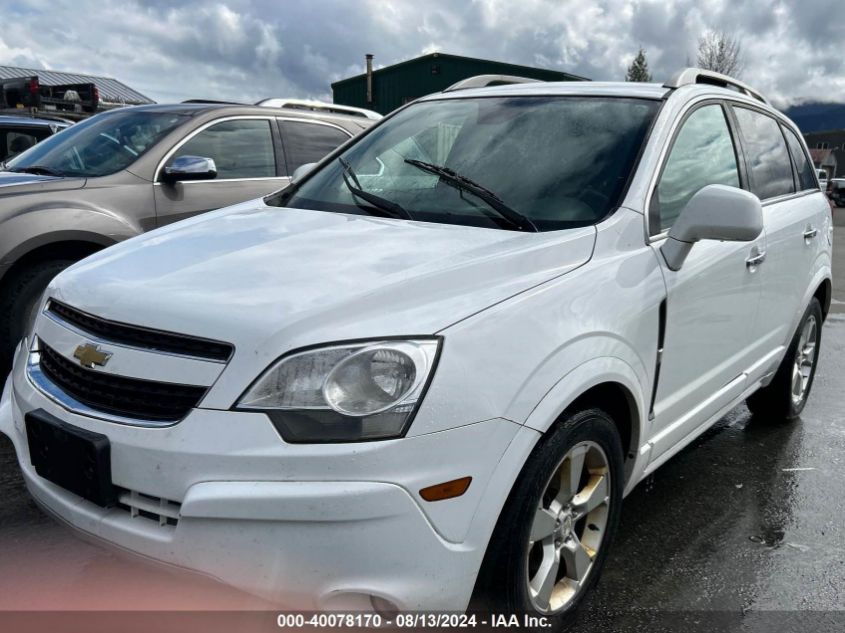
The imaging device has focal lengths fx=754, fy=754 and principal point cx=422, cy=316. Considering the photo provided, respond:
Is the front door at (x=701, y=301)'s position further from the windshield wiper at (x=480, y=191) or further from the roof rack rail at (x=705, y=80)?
the windshield wiper at (x=480, y=191)

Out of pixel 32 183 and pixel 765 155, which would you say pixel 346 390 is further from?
pixel 32 183

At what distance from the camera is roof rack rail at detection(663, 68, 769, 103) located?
10.4 feet

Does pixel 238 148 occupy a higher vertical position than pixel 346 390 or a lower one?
higher

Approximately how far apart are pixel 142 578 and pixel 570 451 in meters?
1.23

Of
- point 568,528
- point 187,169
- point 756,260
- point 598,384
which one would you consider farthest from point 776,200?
point 187,169

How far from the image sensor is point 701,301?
280 centimetres

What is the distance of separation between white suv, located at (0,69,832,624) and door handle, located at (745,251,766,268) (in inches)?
1.2

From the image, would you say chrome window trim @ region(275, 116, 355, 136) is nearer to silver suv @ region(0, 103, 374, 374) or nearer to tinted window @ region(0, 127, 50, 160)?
silver suv @ region(0, 103, 374, 374)

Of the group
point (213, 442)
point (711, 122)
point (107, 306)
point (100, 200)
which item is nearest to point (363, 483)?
point (213, 442)

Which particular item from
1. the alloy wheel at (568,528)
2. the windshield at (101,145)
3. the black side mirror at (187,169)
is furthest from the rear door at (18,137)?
the alloy wheel at (568,528)

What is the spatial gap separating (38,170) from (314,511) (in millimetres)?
4145

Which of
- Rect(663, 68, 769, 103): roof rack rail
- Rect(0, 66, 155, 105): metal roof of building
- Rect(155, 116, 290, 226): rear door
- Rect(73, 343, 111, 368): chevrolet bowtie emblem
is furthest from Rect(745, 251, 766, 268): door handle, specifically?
Rect(0, 66, 155, 105): metal roof of building

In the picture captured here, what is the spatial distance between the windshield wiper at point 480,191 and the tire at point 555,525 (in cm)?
69

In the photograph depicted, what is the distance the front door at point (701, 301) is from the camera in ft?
8.78
